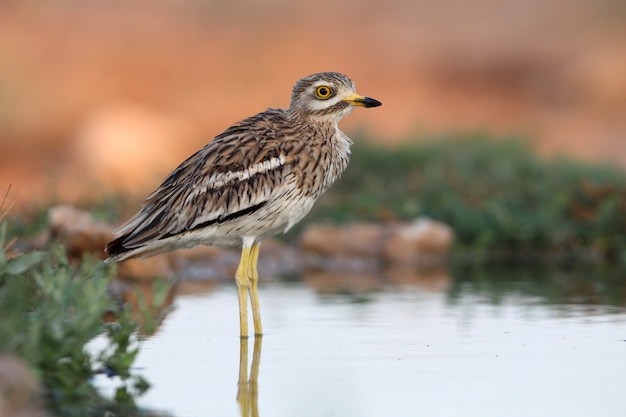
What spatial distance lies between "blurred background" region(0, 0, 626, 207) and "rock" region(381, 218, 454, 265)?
7647mm

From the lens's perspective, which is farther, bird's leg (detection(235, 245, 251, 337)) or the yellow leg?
bird's leg (detection(235, 245, 251, 337))

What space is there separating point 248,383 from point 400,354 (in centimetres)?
99

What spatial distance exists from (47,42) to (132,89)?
3.20 m

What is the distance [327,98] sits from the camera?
8406 mm

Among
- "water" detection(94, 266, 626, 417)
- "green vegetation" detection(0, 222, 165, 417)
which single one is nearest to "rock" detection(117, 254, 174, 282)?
"water" detection(94, 266, 626, 417)

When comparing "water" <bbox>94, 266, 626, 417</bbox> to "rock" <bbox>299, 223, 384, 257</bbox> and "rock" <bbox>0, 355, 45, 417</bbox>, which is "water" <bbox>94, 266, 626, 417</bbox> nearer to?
"rock" <bbox>0, 355, 45, 417</bbox>

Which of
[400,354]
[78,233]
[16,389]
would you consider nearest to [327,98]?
[400,354]

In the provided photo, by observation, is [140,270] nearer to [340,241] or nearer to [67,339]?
[340,241]

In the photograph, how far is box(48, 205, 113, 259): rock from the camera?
9.89 meters

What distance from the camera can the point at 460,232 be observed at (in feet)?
39.9

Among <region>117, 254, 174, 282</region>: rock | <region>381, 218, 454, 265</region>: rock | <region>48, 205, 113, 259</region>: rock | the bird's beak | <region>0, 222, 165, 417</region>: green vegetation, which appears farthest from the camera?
<region>381, 218, 454, 265</region>: rock

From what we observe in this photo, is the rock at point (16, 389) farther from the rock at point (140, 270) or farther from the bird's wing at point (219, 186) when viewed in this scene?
the rock at point (140, 270)

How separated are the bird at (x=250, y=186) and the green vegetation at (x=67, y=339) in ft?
6.20

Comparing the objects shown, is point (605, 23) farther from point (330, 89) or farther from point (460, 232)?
point (330, 89)
